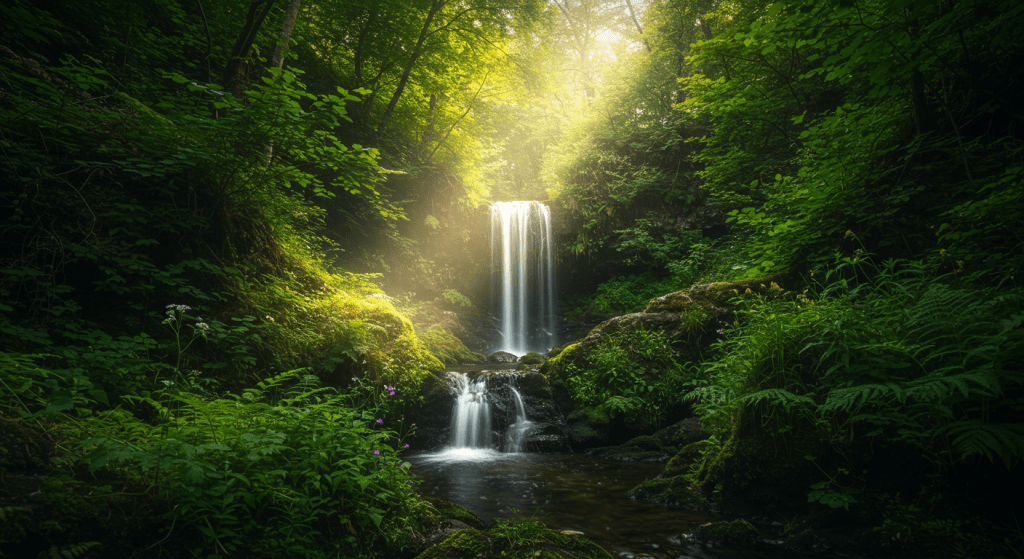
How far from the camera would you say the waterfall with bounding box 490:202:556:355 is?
16234mm

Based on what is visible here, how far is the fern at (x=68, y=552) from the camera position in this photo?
150 centimetres

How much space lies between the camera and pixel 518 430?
7152mm

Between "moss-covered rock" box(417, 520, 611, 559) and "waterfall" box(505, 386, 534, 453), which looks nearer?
"moss-covered rock" box(417, 520, 611, 559)

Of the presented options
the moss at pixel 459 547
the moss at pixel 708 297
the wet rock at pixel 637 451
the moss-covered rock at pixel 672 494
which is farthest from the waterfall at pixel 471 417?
the moss at pixel 459 547

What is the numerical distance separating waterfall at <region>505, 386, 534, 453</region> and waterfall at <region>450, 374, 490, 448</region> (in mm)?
397

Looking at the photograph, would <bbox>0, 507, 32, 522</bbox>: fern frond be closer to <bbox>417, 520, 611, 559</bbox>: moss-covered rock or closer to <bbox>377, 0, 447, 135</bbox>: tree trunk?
<bbox>417, 520, 611, 559</bbox>: moss-covered rock

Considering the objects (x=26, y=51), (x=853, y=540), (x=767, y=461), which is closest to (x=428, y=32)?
(x=26, y=51)

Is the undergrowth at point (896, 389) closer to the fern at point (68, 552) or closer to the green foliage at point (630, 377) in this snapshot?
the green foliage at point (630, 377)

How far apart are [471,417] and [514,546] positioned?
4.87m

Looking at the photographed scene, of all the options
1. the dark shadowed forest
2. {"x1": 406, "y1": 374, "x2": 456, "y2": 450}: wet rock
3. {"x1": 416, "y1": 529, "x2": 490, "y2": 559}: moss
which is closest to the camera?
the dark shadowed forest

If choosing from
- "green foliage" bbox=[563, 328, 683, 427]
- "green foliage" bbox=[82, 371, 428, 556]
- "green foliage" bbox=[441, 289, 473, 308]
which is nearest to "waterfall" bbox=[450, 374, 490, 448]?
"green foliage" bbox=[563, 328, 683, 427]

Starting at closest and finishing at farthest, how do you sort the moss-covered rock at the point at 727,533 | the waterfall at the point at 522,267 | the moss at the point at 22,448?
the moss at the point at 22,448
the moss-covered rock at the point at 727,533
the waterfall at the point at 522,267

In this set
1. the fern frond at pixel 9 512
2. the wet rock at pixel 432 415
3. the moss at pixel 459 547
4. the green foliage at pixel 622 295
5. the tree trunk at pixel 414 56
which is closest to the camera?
the fern frond at pixel 9 512

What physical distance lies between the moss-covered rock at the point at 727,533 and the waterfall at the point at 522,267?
1261 cm
